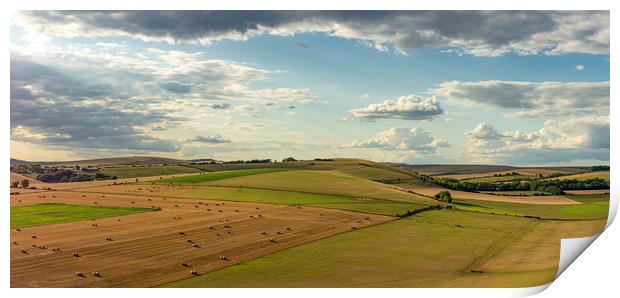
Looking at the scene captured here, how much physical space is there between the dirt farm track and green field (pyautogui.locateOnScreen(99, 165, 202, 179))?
3.82ft

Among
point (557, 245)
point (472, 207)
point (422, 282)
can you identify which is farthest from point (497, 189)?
point (422, 282)

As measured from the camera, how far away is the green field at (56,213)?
21.5 m

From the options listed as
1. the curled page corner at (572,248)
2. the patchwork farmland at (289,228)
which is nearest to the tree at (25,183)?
the patchwork farmland at (289,228)

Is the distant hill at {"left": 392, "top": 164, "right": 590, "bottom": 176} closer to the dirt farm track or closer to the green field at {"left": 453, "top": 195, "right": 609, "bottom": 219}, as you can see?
the green field at {"left": 453, "top": 195, "right": 609, "bottom": 219}

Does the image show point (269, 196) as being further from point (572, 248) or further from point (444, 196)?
point (572, 248)

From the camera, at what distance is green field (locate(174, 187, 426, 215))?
2553cm

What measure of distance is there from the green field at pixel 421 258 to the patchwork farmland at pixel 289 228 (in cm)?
5

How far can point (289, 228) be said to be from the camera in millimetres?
23359

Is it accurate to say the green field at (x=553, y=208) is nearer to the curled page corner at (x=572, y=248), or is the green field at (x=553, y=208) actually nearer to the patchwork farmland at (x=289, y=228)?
the patchwork farmland at (x=289, y=228)

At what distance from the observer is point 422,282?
1959cm

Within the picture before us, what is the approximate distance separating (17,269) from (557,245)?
20.7m

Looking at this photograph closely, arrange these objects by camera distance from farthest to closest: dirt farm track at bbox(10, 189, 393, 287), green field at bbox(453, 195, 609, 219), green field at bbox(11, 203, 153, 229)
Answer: green field at bbox(453, 195, 609, 219) < green field at bbox(11, 203, 153, 229) < dirt farm track at bbox(10, 189, 393, 287)

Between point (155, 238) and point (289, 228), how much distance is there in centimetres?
562

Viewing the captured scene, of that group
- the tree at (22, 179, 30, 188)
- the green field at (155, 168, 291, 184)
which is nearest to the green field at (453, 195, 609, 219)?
the green field at (155, 168, 291, 184)
